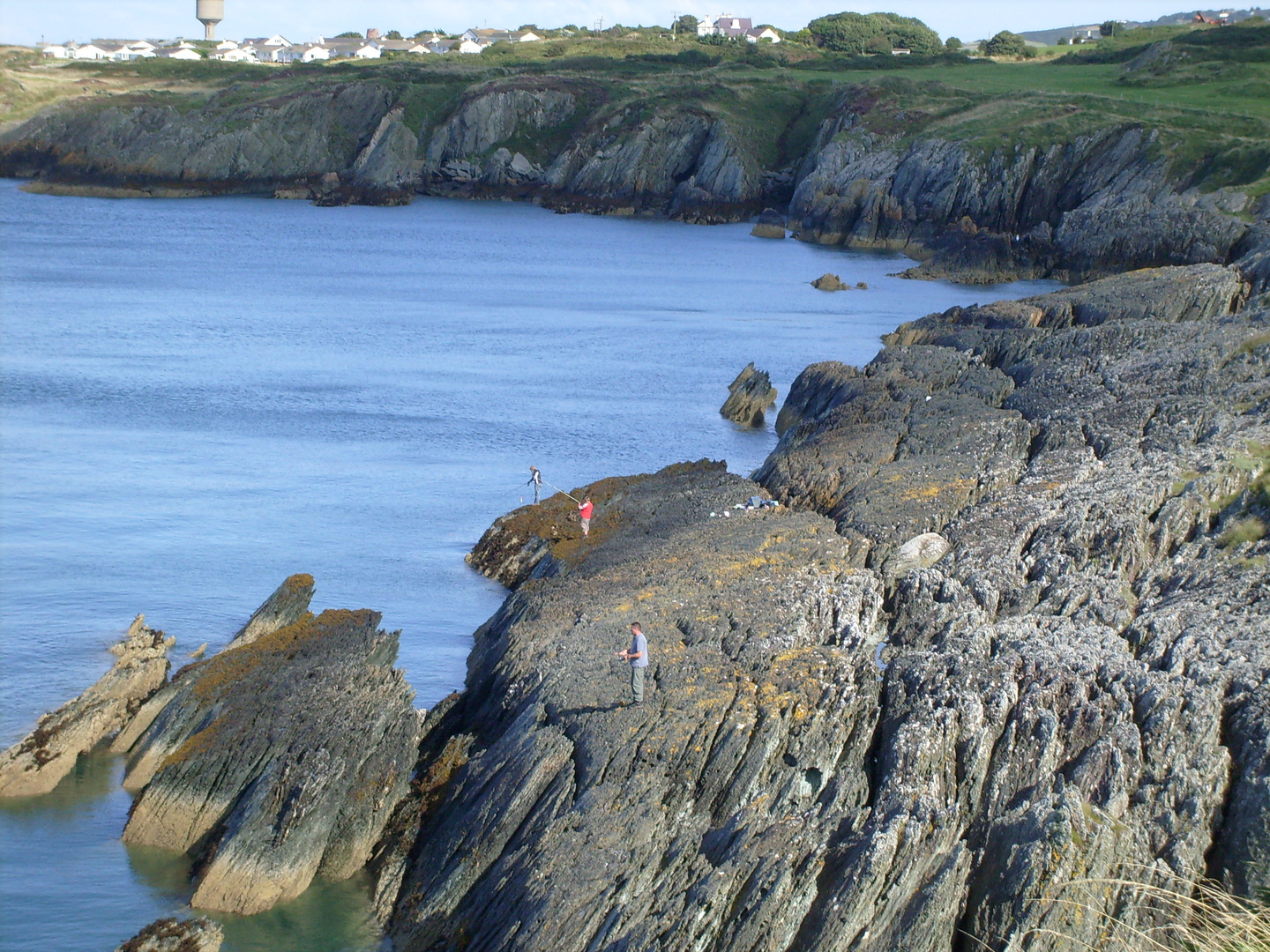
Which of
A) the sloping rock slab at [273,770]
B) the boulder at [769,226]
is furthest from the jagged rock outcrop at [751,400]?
the boulder at [769,226]

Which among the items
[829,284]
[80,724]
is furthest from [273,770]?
[829,284]

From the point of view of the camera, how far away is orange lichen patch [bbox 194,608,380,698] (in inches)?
794

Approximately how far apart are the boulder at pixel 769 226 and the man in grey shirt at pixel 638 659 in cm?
8713

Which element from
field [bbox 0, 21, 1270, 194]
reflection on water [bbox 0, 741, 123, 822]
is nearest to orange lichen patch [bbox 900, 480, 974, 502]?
reflection on water [bbox 0, 741, 123, 822]

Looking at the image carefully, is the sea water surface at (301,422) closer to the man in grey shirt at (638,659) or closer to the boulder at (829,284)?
the boulder at (829,284)

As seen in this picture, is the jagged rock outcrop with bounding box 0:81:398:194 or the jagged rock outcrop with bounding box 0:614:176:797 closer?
the jagged rock outcrop with bounding box 0:614:176:797

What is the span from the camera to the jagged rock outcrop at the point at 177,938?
51.4 ft

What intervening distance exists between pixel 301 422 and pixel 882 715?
30842 millimetres

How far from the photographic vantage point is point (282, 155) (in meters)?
127

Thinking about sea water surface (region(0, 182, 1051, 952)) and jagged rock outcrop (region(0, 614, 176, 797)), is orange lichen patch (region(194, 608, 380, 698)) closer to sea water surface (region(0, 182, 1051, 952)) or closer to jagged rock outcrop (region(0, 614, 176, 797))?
jagged rock outcrop (region(0, 614, 176, 797))

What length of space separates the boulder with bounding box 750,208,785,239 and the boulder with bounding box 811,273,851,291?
2658 centimetres

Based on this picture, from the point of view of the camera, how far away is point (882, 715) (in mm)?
17609

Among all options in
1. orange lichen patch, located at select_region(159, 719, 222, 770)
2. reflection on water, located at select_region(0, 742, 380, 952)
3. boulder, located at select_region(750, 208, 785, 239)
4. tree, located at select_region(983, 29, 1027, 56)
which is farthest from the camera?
tree, located at select_region(983, 29, 1027, 56)

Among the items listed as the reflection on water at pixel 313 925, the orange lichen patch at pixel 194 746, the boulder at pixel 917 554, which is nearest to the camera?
the reflection on water at pixel 313 925
